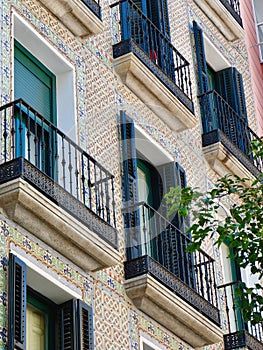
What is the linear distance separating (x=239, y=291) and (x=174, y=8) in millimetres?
7045

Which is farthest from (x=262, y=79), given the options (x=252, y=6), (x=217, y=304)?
(x=217, y=304)

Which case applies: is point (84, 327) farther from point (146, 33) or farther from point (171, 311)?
point (146, 33)

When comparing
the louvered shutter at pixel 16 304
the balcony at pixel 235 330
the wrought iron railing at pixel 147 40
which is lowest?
the louvered shutter at pixel 16 304

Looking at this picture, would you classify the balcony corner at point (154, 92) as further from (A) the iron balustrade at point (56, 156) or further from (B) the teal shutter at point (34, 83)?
(A) the iron balustrade at point (56, 156)

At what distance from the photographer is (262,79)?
21.8 metres

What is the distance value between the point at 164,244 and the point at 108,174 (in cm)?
184

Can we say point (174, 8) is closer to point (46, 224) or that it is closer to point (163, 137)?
point (163, 137)

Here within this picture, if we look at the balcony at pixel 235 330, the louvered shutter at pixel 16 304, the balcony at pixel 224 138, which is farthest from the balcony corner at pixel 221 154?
the louvered shutter at pixel 16 304

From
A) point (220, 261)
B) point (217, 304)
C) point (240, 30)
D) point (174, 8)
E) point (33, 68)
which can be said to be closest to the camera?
point (33, 68)

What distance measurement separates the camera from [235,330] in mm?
16297

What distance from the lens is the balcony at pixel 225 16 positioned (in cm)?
1909

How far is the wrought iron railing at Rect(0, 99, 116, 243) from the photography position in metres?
12.0

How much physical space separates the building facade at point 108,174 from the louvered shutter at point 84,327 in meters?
0.02

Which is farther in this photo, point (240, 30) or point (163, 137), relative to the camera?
point (240, 30)
